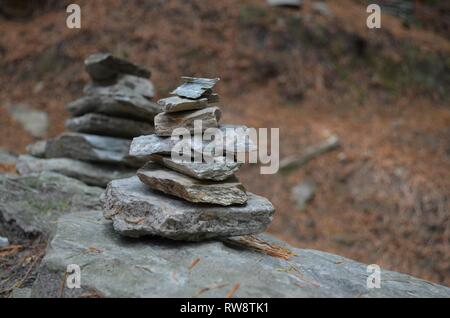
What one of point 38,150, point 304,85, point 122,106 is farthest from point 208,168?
point 304,85

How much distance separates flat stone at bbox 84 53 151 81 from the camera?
4.74 m

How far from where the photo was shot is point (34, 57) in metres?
8.93

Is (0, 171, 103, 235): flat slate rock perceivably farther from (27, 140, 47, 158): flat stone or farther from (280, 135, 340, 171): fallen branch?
(280, 135, 340, 171): fallen branch

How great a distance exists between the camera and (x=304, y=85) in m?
9.02

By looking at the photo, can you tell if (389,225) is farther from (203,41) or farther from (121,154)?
(203,41)

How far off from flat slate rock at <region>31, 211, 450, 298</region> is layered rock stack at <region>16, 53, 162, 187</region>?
5.90 ft

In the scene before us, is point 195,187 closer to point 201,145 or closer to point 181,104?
point 201,145

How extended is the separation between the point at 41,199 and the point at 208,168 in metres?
2.05

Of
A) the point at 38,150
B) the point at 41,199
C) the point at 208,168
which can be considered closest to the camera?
the point at 208,168

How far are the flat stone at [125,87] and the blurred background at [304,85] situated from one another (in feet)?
9.95

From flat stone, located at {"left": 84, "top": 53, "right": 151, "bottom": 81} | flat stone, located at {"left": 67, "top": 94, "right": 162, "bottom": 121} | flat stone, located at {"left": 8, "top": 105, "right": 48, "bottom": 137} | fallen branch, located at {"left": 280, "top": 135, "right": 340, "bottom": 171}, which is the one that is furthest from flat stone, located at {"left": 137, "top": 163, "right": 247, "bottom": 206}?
flat stone, located at {"left": 8, "top": 105, "right": 48, "bottom": 137}

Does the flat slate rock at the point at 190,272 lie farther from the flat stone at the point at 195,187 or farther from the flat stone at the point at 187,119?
the flat stone at the point at 187,119

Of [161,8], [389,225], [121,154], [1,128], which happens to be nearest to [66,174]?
[121,154]

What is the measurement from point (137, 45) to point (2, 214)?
243 inches
